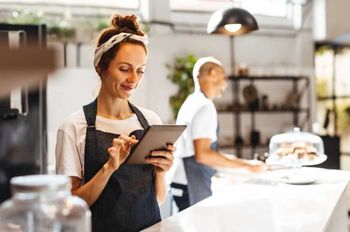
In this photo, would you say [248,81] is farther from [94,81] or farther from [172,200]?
[172,200]

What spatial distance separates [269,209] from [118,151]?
28.4 inches

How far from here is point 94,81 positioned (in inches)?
180

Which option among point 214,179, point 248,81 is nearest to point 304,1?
point 248,81

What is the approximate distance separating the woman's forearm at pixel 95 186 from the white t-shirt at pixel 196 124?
3.47 ft

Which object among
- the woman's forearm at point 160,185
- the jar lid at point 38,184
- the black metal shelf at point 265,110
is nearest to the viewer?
the jar lid at point 38,184

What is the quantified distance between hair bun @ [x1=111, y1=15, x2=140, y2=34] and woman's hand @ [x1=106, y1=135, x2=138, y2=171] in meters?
0.54

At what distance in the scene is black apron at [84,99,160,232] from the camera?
1655 millimetres

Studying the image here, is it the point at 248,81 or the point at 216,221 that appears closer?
the point at 216,221

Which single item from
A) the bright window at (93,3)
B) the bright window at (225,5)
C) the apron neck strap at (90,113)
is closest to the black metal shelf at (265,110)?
the bright window at (225,5)

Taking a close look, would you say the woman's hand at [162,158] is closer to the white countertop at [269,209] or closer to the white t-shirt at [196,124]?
the white countertop at [269,209]

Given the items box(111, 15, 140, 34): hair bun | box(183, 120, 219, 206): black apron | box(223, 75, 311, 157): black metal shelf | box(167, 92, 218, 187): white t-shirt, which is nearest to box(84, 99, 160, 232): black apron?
box(111, 15, 140, 34): hair bun

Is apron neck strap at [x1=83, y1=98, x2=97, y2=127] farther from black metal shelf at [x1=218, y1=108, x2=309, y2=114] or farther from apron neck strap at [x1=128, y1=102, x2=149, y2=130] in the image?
black metal shelf at [x1=218, y1=108, x2=309, y2=114]

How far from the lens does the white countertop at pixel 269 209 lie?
5.10 feet

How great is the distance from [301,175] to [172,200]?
79 cm
